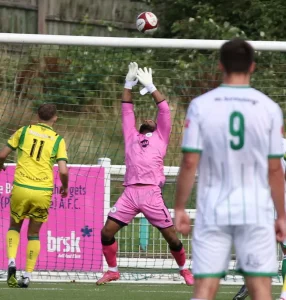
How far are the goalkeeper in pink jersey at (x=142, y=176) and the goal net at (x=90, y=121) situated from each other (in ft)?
3.87

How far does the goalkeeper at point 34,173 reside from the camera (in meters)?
10.8

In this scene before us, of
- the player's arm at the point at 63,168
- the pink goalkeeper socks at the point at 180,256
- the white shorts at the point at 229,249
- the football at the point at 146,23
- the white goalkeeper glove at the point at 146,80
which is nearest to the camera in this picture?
the white shorts at the point at 229,249

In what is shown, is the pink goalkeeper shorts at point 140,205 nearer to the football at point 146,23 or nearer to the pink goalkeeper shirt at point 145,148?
the pink goalkeeper shirt at point 145,148

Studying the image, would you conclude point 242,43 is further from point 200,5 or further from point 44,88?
point 200,5

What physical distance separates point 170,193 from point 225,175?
771 centimetres

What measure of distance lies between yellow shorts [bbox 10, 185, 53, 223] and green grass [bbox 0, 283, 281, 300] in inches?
28.9

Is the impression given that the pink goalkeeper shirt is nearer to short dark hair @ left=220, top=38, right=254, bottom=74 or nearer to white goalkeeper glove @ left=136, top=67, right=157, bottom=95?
white goalkeeper glove @ left=136, top=67, right=157, bottom=95

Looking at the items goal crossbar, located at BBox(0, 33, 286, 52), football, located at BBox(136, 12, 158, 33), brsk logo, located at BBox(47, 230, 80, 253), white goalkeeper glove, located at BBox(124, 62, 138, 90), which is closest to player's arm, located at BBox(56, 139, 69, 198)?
white goalkeeper glove, located at BBox(124, 62, 138, 90)

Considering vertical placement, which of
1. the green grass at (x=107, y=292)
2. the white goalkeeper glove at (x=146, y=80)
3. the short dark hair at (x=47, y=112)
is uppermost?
the white goalkeeper glove at (x=146, y=80)

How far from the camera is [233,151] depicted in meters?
6.02

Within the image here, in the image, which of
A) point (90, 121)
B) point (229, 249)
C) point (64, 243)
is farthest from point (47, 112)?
point (229, 249)

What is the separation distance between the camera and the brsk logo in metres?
12.7

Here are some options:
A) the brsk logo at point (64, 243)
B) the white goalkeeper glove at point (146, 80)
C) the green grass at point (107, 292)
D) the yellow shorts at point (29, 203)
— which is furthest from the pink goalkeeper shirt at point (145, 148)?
the brsk logo at point (64, 243)

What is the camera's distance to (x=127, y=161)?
36.8ft
